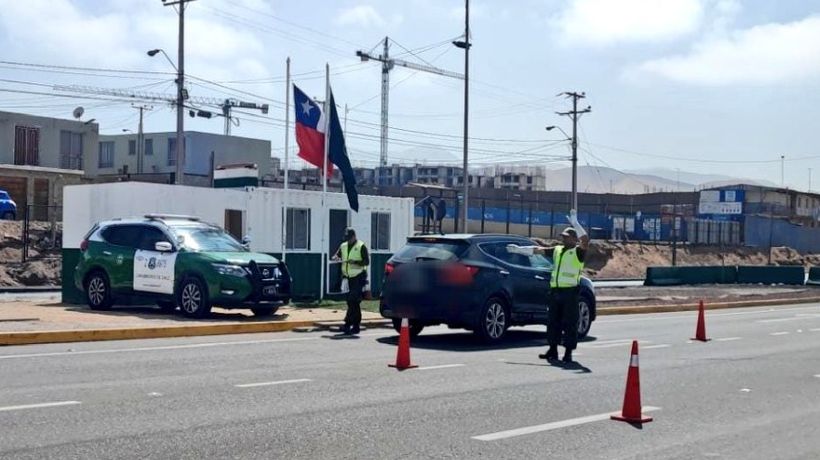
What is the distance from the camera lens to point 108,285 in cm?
1969

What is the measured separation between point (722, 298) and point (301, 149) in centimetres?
1592

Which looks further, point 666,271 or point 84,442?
point 666,271

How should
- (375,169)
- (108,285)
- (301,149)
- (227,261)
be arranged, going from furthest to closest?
(375,169) < (301,149) < (108,285) < (227,261)

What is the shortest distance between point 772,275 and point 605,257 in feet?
63.3

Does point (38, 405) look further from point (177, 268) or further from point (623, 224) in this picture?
point (623, 224)

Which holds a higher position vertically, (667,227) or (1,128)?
(1,128)

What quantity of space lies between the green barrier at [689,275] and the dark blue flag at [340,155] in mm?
22931

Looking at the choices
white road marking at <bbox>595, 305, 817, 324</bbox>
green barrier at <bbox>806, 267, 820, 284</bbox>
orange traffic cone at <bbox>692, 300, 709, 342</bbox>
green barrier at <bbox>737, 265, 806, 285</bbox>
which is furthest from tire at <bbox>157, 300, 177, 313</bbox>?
green barrier at <bbox>806, 267, 820, 284</bbox>

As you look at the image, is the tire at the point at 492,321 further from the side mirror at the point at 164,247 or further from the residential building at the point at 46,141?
the residential building at the point at 46,141

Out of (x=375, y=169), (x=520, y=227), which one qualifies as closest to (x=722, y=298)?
(x=520, y=227)

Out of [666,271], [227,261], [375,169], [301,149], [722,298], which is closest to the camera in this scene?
[227,261]

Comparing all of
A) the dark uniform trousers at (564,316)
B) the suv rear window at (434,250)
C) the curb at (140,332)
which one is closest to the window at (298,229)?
the curb at (140,332)

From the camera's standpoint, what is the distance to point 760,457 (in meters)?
8.38

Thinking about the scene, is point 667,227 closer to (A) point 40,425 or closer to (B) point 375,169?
(B) point 375,169
